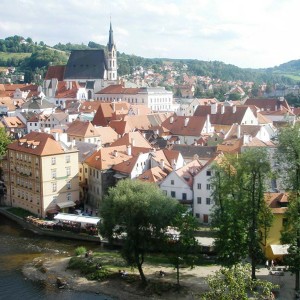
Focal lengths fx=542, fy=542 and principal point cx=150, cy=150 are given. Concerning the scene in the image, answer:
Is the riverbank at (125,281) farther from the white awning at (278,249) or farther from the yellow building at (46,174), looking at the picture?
the yellow building at (46,174)

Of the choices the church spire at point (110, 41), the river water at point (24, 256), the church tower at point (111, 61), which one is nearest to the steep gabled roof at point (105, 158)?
the river water at point (24, 256)

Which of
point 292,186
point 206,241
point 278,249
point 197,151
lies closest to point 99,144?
point 197,151

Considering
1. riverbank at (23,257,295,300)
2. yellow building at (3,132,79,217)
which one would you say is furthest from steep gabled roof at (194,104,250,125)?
riverbank at (23,257,295,300)

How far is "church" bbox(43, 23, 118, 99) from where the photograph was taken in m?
148

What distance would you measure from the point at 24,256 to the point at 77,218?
24.8 feet

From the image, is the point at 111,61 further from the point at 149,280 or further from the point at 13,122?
the point at 149,280

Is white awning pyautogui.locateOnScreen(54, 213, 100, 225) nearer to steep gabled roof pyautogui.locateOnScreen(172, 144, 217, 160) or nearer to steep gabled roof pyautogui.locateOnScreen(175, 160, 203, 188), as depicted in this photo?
steep gabled roof pyautogui.locateOnScreen(175, 160, 203, 188)

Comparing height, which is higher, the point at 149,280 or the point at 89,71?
the point at 89,71

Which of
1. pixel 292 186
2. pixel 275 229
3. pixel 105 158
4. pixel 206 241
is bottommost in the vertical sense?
pixel 206 241

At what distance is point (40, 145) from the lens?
55531 mm

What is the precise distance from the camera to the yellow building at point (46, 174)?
54.8 m

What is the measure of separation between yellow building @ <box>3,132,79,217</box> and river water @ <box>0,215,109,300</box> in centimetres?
350

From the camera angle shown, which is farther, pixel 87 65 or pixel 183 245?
pixel 87 65

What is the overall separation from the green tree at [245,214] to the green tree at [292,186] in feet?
5.23
